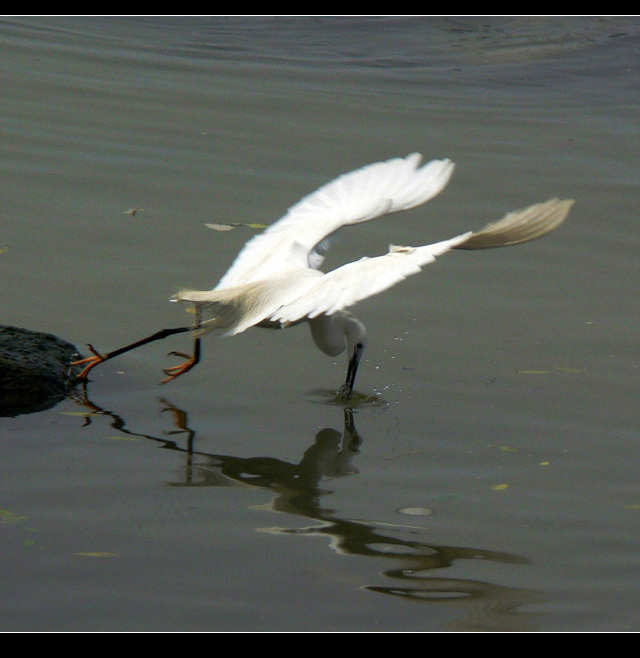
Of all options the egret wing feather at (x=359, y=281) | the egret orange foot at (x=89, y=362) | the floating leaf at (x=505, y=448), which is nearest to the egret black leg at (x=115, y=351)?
the egret orange foot at (x=89, y=362)

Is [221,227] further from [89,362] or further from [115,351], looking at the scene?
[89,362]

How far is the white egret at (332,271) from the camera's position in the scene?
4.43m

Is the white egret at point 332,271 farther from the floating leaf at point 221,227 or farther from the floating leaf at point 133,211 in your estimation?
the floating leaf at point 133,211

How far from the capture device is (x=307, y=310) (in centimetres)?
443

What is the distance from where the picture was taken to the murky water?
3.82 meters

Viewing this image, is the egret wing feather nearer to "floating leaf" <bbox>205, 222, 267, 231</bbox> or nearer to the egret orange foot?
the egret orange foot

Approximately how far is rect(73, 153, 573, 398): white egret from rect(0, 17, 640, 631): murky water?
1.24 ft

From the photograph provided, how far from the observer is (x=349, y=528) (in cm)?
429

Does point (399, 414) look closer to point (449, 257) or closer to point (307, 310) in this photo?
point (307, 310)

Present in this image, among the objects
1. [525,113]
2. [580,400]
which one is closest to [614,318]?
[580,400]

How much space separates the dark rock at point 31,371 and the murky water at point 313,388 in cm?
14

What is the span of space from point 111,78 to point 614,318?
7.86 m

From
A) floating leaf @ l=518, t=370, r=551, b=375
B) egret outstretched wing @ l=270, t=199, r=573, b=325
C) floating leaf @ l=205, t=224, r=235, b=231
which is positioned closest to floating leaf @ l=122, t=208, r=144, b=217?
floating leaf @ l=205, t=224, r=235, b=231

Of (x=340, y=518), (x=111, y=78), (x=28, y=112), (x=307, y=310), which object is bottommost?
(x=340, y=518)
